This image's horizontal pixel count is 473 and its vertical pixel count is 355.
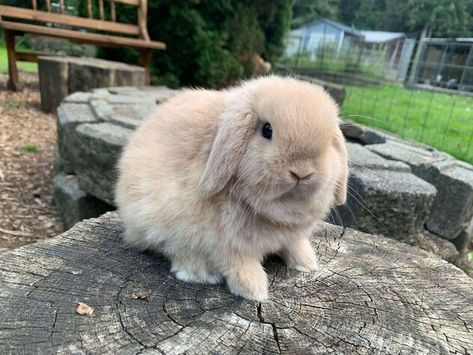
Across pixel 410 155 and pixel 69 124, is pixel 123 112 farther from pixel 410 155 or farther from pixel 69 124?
pixel 410 155

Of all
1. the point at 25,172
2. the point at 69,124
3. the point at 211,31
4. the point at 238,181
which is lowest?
the point at 25,172

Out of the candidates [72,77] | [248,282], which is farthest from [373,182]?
[72,77]

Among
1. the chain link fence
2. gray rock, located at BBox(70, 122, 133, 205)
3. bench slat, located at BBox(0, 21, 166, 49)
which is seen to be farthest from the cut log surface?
bench slat, located at BBox(0, 21, 166, 49)

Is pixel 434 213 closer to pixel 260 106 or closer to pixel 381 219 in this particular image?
pixel 381 219

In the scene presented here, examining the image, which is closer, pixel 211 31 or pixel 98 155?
pixel 98 155

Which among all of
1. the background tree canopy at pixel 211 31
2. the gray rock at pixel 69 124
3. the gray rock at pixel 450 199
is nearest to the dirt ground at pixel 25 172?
the gray rock at pixel 69 124

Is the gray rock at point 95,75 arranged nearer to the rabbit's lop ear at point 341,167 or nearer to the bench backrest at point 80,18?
the bench backrest at point 80,18
